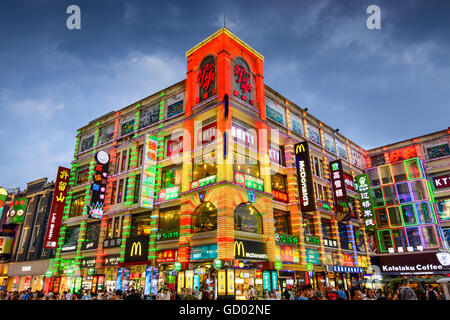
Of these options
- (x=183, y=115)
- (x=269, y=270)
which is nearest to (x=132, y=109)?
(x=183, y=115)

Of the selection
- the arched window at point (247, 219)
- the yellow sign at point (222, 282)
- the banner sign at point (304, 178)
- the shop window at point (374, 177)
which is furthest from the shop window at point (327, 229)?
the yellow sign at point (222, 282)

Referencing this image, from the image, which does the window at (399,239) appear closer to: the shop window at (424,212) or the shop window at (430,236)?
the shop window at (430,236)

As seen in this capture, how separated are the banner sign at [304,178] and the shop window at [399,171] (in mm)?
20066

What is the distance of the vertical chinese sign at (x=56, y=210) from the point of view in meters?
33.9

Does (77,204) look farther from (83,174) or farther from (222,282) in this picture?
(222,282)

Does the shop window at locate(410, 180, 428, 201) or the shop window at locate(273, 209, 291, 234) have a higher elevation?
the shop window at locate(410, 180, 428, 201)

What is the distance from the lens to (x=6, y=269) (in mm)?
41500

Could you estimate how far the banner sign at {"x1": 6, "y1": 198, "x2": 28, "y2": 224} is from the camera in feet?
139

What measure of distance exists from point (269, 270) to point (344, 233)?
15.4 meters

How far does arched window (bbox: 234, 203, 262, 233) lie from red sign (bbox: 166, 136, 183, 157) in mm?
9026

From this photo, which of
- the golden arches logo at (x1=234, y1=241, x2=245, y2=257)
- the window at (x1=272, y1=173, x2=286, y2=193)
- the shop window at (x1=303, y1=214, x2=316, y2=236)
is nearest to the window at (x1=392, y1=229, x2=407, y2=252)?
the shop window at (x1=303, y1=214, x2=316, y2=236)

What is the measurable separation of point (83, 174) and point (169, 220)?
54.5ft

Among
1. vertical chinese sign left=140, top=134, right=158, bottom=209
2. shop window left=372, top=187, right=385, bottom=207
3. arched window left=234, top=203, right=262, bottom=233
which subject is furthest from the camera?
shop window left=372, top=187, right=385, bottom=207

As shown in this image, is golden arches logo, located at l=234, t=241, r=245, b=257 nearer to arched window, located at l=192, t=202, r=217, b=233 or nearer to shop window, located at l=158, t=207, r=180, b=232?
arched window, located at l=192, t=202, r=217, b=233
